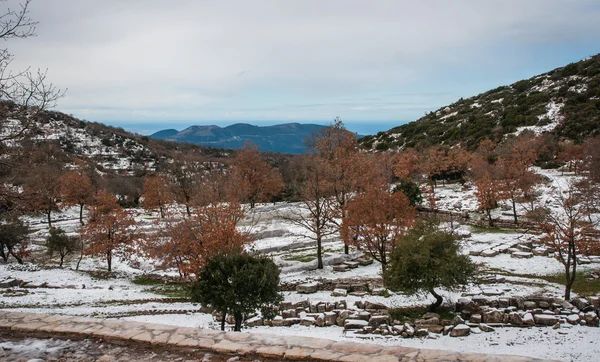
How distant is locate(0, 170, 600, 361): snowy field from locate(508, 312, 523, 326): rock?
46cm

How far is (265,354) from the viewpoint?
7129mm

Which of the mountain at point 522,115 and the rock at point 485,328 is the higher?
the mountain at point 522,115

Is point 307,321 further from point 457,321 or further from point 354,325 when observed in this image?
point 457,321

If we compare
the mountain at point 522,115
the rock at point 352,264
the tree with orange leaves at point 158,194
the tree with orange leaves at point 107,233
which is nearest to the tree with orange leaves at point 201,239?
the tree with orange leaves at point 107,233

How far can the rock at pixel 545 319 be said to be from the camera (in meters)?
15.4

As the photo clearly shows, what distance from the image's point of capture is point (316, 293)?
21359mm

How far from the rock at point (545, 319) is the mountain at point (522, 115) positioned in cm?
4940

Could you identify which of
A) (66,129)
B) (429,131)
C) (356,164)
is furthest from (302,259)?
(66,129)

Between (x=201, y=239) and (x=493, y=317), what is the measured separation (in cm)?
1586

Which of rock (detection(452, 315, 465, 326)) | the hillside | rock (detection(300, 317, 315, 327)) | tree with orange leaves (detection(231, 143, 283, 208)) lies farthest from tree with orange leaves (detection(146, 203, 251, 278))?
the hillside

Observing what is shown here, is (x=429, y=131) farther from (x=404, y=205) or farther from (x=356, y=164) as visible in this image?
(x=404, y=205)

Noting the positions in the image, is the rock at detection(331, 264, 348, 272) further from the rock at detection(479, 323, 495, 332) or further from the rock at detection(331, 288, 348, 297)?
the rock at detection(479, 323, 495, 332)

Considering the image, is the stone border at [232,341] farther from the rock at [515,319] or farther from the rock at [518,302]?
the rock at [518,302]

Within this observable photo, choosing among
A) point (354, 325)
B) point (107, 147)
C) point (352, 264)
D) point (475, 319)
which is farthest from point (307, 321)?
point (107, 147)
